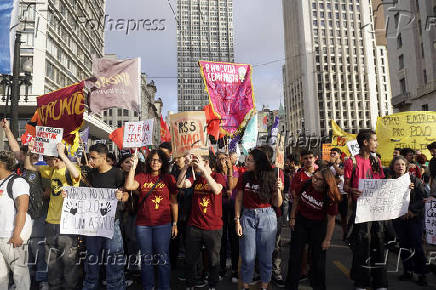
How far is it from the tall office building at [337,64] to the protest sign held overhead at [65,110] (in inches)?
3379

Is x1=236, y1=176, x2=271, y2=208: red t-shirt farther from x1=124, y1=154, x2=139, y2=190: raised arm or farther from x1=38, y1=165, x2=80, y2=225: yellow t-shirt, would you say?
x1=38, y1=165, x2=80, y2=225: yellow t-shirt

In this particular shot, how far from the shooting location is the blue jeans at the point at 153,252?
4051 mm

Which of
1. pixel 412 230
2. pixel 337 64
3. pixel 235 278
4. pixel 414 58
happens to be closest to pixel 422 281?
pixel 412 230

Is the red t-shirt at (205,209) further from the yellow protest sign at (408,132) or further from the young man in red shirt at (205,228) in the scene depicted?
the yellow protest sign at (408,132)

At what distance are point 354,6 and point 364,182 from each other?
106m

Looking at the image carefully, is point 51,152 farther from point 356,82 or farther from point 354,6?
point 354,6

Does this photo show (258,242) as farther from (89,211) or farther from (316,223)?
(89,211)

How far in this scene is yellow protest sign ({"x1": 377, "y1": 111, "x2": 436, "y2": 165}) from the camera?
8.01m

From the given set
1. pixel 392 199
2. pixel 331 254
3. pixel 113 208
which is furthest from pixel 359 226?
pixel 113 208

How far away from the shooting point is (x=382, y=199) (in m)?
4.27

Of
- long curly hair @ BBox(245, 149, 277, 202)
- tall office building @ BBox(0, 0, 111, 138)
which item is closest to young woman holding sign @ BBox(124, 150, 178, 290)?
long curly hair @ BBox(245, 149, 277, 202)

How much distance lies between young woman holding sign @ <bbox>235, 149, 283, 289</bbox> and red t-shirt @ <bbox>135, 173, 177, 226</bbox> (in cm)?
96

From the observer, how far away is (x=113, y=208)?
412cm

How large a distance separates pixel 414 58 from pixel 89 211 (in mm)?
34887
